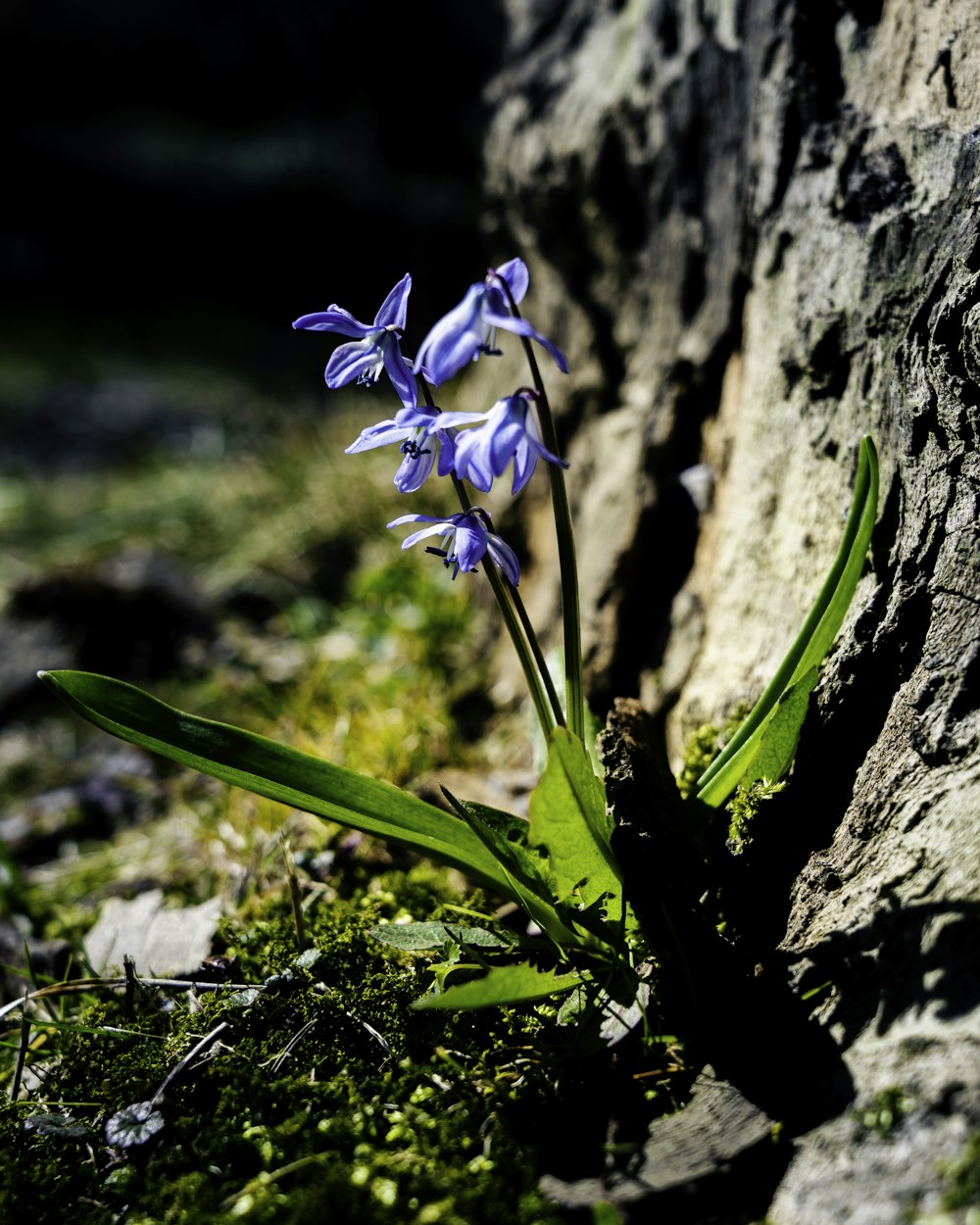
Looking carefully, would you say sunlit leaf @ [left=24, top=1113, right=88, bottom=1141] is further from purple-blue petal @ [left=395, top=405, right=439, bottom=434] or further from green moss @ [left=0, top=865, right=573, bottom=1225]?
purple-blue petal @ [left=395, top=405, right=439, bottom=434]

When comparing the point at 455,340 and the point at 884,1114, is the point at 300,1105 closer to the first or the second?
the point at 884,1114

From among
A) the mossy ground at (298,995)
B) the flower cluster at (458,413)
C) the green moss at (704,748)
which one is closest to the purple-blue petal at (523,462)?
the flower cluster at (458,413)

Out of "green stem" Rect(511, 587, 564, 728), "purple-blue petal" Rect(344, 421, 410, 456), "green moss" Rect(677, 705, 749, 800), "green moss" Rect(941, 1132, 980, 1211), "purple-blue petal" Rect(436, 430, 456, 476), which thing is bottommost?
"green moss" Rect(941, 1132, 980, 1211)

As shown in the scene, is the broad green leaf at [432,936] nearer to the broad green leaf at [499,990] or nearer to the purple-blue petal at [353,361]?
the broad green leaf at [499,990]

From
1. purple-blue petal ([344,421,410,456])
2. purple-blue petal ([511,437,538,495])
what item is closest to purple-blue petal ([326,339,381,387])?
purple-blue petal ([344,421,410,456])

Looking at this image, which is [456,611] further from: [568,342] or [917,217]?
[917,217]

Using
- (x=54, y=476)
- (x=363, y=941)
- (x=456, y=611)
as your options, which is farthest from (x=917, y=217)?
(x=54, y=476)
